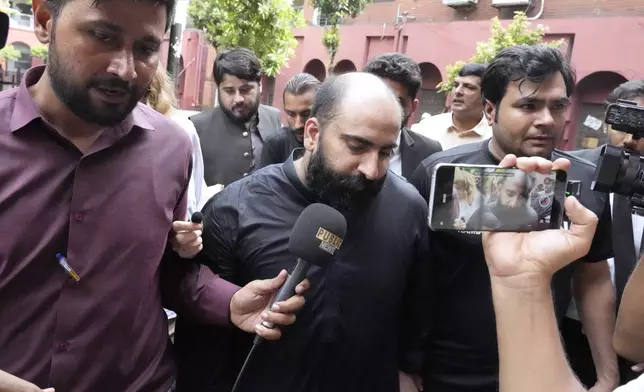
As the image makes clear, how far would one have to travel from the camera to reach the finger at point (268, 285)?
1704 millimetres

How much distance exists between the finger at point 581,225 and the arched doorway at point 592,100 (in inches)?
497

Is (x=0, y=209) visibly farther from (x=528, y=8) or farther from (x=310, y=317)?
(x=528, y=8)

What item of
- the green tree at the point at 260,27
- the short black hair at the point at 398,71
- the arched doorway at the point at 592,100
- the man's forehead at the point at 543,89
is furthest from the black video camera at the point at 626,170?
the arched doorway at the point at 592,100

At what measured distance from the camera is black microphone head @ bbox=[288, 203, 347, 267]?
1610mm

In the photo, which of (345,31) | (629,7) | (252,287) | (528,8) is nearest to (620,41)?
(629,7)

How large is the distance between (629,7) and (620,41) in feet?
2.76

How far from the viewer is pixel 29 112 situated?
1502mm

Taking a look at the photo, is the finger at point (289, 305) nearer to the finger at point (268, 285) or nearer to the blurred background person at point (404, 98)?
the finger at point (268, 285)

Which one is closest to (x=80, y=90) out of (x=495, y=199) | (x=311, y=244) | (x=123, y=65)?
(x=123, y=65)

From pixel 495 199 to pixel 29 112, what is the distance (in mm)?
1316

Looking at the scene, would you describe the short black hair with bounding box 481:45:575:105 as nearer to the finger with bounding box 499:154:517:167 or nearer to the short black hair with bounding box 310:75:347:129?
the short black hair with bounding box 310:75:347:129

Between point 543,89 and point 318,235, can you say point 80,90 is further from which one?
point 543,89

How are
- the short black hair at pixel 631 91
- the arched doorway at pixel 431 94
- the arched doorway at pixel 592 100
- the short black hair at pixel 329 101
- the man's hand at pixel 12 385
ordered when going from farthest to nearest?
1. the arched doorway at pixel 431 94
2. the arched doorway at pixel 592 100
3. the short black hair at pixel 631 91
4. the short black hair at pixel 329 101
5. the man's hand at pixel 12 385

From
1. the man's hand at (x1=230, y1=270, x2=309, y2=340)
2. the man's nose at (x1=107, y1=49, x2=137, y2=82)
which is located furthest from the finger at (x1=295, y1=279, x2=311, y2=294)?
the man's nose at (x1=107, y1=49, x2=137, y2=82)
